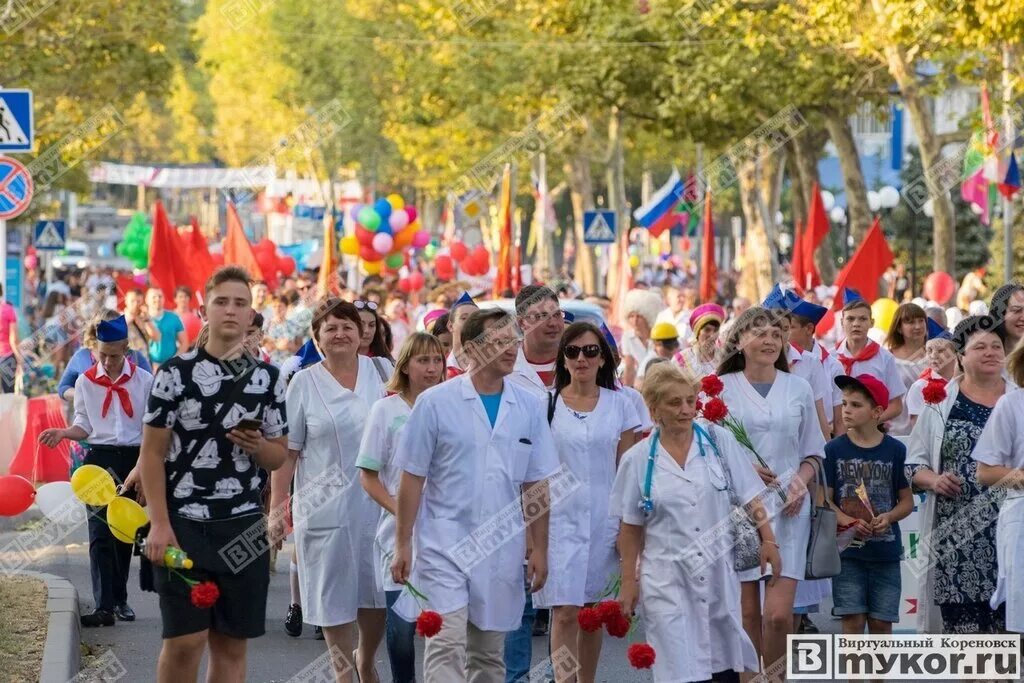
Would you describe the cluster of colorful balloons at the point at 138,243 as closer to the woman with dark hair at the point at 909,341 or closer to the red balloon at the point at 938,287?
the red balloon at the point at 938,287

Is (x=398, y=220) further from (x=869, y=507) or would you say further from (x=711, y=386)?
(x=711, y=386)

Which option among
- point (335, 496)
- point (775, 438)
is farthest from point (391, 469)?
point (775, 438)

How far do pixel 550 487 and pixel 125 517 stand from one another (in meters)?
1.64

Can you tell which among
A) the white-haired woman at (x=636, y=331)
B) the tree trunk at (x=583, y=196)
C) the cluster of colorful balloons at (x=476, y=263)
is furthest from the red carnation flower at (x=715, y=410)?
the tree trunk at (x=583, y=196)

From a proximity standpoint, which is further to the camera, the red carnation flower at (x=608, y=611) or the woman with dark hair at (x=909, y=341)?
the woman with dark hair at (x=909, y=341)

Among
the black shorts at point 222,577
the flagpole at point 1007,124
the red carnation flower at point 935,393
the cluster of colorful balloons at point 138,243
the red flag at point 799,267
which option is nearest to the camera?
the black shorts at point 222,577

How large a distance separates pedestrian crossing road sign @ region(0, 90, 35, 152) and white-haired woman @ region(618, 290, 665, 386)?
5.44 metres

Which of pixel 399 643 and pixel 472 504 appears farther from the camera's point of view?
pixel 399 643

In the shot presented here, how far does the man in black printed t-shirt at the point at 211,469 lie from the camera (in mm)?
6926

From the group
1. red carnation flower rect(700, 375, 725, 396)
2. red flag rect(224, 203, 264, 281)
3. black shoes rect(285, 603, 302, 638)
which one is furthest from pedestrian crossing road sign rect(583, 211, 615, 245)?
red carnation flower rect(700, 375, 725, 396)

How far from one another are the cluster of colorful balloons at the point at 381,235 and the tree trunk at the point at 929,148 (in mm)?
7693

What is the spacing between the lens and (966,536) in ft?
27.6

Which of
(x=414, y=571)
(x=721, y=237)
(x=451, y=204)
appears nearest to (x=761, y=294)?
(x=451, y=204)

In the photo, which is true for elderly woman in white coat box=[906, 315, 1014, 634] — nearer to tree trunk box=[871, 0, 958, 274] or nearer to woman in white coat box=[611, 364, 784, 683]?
woman in white coat box=[611, 364, 784, 683]
